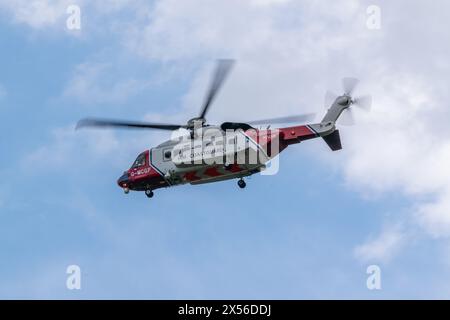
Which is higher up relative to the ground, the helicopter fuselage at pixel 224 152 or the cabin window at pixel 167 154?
the cabin window at pixel 167 154

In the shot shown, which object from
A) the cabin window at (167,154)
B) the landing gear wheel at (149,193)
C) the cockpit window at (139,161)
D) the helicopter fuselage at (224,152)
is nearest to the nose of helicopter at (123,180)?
the cockpit window at (139,161)

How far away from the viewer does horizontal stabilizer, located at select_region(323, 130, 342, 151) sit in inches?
2783

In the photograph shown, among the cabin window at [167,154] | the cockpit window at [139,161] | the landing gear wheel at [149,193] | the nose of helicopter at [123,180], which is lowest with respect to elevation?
the landing gear wheel at [149,193]

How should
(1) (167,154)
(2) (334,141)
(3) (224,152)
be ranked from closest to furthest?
(3) (224,152)
(2) (334,141)
(1) (167,154)

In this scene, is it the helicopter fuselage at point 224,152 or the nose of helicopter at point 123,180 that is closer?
the helicopter fuselage at point 224,152

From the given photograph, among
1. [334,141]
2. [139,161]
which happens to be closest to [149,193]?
[139,161]

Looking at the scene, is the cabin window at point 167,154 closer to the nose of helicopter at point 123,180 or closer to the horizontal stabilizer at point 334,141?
the nose of helicopter at point 123,180

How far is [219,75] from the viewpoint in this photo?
67750 mm

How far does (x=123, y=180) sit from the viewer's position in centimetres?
7825

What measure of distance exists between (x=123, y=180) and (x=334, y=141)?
A: 17865 mm

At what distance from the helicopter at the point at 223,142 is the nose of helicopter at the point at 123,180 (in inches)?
134

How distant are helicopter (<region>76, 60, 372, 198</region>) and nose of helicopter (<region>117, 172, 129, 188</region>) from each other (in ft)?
11.2

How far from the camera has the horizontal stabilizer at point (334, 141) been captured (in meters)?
70.7

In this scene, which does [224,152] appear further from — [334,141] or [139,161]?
[139,161]
